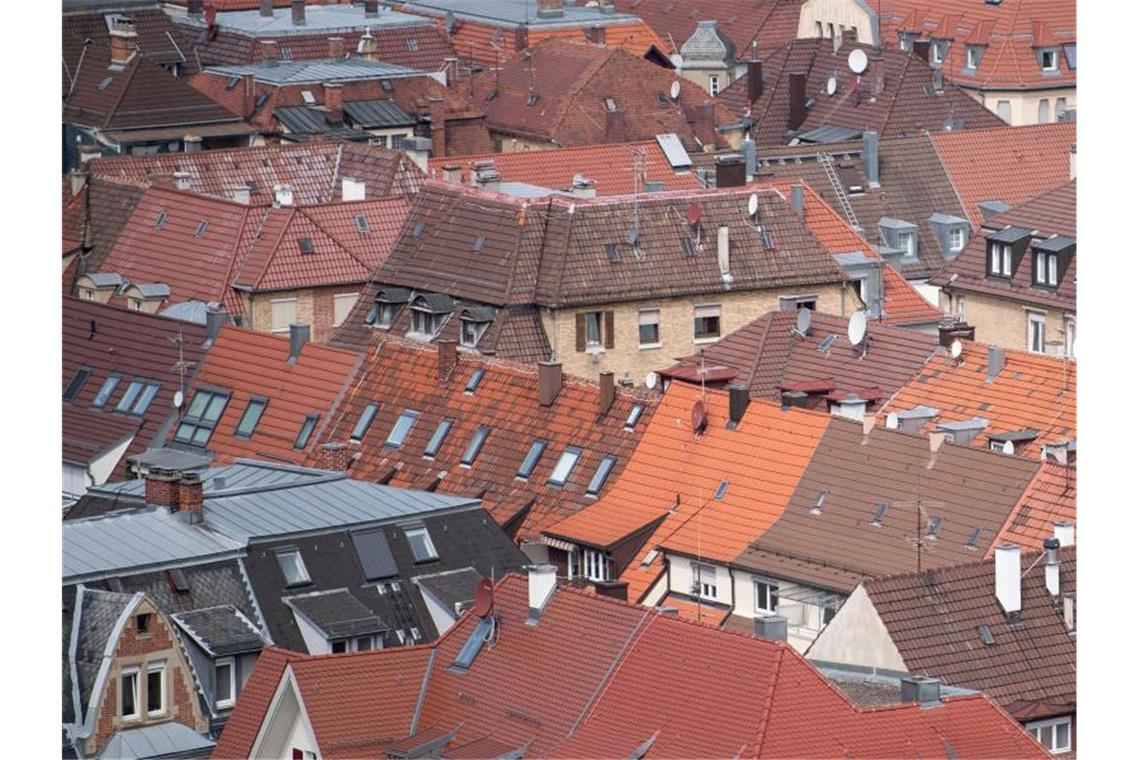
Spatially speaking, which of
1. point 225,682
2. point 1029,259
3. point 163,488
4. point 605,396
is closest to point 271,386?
point 605,396

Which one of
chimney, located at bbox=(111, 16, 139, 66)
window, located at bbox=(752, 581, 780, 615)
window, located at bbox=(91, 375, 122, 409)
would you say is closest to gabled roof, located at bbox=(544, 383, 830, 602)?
window, located at bbox=(752, 581, 780, 615)

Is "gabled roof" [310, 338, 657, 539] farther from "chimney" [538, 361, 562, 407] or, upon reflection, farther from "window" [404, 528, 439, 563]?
"window" [404, 528, 439, 563]

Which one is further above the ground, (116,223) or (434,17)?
(434,17)

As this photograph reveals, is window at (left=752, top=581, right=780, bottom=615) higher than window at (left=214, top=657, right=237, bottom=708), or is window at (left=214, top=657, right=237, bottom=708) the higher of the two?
window at (left=752, top=581, right=780, bottom=615)

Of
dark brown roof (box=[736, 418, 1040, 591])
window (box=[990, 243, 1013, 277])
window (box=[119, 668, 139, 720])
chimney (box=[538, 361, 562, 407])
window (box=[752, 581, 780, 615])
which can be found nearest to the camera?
window (box=[119, 668, 139, 720])

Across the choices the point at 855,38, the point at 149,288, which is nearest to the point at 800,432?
the point at 149,288

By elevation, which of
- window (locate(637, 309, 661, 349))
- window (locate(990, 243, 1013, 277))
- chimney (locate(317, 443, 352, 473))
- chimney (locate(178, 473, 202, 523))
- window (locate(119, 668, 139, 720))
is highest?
window (locate(990, 243, 1013, 277))
